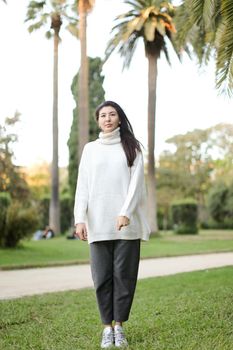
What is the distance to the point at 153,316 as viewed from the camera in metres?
5.78

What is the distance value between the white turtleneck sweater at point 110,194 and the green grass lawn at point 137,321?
95 cm

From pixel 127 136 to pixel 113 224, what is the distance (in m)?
0.78

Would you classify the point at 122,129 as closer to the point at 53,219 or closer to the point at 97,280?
the point at 97,280

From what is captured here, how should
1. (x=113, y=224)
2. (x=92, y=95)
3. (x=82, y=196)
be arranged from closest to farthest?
(x=113, y=224) < (x=82, y=196) < (x=92, y=95)

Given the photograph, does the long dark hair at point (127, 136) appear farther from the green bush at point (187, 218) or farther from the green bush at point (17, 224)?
the green bush at point (187, 218)

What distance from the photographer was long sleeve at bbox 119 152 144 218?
411 cm

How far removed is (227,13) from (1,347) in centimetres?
521

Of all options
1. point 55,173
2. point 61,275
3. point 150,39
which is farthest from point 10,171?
point 61,275

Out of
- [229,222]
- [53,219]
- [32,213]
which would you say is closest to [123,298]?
[32,213]

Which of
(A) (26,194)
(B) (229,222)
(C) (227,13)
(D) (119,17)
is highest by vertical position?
(D) (119,17)

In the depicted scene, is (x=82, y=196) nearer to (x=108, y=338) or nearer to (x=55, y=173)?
(x=108, y=338)

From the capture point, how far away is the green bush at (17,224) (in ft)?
56.2

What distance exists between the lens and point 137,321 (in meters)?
5.52

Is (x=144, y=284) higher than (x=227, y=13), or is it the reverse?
(x=227, y=13)
